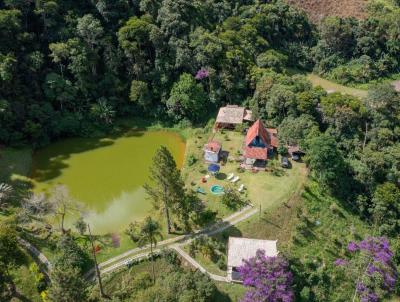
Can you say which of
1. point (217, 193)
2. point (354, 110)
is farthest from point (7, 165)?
point (354, 110)

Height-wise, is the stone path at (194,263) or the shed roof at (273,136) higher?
the shed roof at (273,136)

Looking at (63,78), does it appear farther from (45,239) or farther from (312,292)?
(312,292)

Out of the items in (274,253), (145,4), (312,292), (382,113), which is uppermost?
(145,4)

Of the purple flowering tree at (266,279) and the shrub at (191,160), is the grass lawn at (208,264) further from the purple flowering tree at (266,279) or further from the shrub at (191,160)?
the shrub at (191,160)

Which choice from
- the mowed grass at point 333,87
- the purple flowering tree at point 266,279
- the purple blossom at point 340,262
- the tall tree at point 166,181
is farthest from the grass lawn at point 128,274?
the mowed grass at point 333,87

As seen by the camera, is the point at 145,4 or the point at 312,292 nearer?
the point at 312,292

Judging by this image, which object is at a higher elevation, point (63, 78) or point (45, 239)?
point (63, 78)

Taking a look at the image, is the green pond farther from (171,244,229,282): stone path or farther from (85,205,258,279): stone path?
(171,244,229,282): stone path
